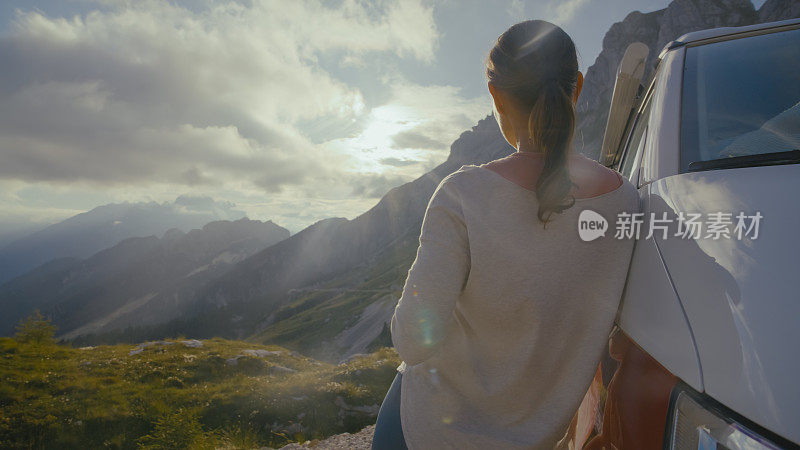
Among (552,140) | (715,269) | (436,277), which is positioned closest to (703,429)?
(715,269)

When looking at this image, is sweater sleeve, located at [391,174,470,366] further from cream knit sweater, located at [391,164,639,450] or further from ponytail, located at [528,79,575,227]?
ponytail, located at [528,79,575,227]

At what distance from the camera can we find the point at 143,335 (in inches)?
5709

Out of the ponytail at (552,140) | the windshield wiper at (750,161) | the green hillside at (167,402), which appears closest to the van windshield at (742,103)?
the windshield wiper at (750,161)

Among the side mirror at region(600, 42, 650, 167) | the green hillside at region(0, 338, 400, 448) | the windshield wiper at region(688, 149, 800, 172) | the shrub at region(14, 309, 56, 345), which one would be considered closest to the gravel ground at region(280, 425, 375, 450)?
the green hillside at region(0, 338, 400, 448)

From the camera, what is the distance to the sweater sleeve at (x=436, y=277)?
1.71 meters

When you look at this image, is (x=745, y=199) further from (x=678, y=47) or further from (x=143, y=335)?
(x=143, y=335)

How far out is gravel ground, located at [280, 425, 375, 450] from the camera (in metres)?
7.18

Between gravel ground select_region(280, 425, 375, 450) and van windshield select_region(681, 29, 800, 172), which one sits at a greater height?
van windshield select_region(681, 29, 800, 172)

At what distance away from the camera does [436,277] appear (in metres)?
1.70

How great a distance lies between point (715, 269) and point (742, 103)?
1690 mm

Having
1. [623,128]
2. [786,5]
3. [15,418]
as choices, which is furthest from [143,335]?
[786,5]

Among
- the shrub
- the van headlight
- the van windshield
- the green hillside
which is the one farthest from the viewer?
the shrub

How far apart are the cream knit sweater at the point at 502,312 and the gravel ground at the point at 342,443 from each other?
619cm

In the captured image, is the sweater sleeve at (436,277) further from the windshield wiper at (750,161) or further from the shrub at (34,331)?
the shrub at (34,331)
